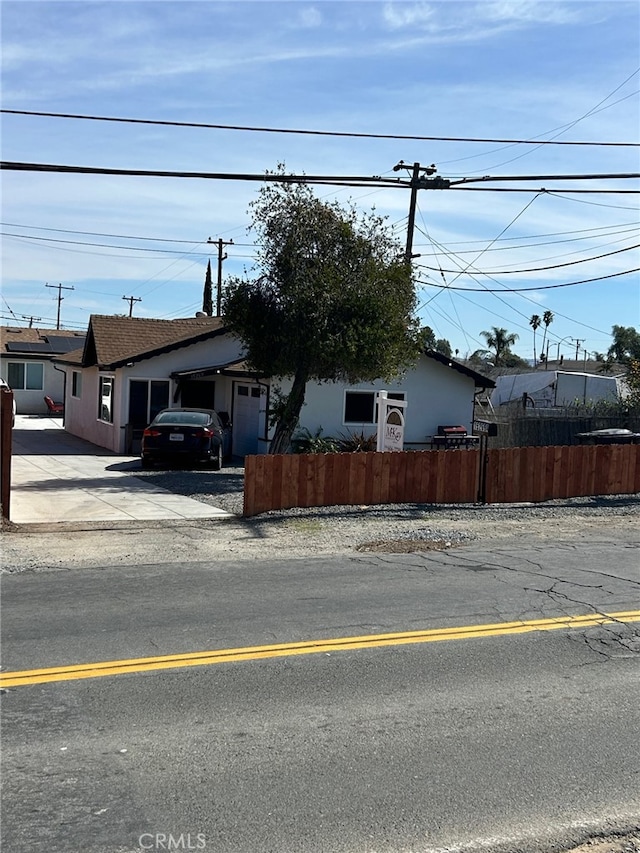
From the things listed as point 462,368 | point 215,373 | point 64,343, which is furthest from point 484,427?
point 64,343

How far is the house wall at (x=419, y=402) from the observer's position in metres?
25.5

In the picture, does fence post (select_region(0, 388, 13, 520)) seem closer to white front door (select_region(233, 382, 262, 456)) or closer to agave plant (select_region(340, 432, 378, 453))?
agave plant (select_region(340, 432, 378, 453))

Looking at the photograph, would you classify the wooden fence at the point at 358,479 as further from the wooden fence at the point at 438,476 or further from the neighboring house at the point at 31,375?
the neighboring house at the point at 31,375

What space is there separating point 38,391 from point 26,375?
96 centimetres

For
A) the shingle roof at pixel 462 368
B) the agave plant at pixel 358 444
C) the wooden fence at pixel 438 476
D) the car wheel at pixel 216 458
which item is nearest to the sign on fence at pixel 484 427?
the shingle roof at pixel 462 368

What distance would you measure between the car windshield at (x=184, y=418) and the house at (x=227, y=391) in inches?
107

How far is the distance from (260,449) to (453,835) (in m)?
20.8

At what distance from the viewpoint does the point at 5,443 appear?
42.5ft

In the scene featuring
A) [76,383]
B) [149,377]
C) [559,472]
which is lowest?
[559,472]

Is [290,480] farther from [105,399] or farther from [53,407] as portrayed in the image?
[53,407]

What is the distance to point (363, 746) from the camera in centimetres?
498

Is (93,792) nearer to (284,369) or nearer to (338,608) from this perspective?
(338,608)

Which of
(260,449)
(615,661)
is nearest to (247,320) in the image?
(260,449)

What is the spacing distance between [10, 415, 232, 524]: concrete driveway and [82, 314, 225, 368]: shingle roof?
122 inches
